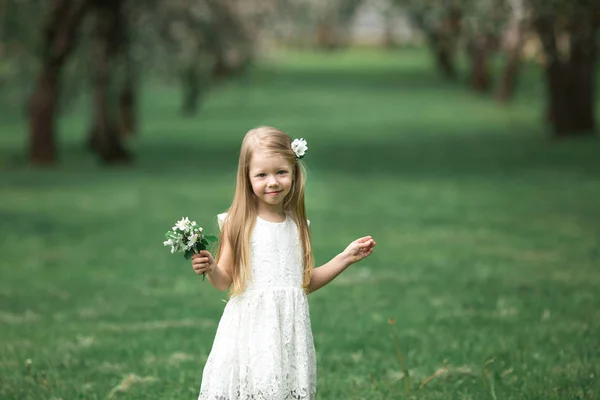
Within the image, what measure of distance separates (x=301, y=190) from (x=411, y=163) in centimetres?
2037

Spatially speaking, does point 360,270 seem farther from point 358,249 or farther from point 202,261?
point 202,261

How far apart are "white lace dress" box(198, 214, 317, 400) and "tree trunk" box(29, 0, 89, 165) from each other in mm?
18110

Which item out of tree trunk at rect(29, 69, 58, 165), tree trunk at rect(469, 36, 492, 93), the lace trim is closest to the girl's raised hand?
the lace trim

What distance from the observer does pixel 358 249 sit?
5.15 m

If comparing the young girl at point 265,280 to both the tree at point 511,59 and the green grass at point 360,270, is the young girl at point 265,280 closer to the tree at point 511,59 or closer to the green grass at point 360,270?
the green grass at point 360,270

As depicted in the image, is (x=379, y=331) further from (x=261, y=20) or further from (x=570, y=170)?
(x=261, y=20)

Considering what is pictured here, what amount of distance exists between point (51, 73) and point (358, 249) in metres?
19.1

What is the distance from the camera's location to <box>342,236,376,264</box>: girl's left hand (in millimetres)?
5141

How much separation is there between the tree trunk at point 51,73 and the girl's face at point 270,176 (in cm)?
1805

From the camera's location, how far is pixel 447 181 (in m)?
21.6

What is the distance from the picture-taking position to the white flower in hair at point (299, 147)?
501cm

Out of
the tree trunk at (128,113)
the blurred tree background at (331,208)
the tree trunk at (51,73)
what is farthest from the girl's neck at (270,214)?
the tree trunk at (128,113)

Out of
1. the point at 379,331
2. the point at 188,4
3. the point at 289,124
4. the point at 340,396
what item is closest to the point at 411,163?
the point at 188,4

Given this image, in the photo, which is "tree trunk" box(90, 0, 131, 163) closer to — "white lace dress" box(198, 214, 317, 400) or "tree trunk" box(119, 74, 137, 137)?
"tree trunk" box(119, 74, 137, 137)
